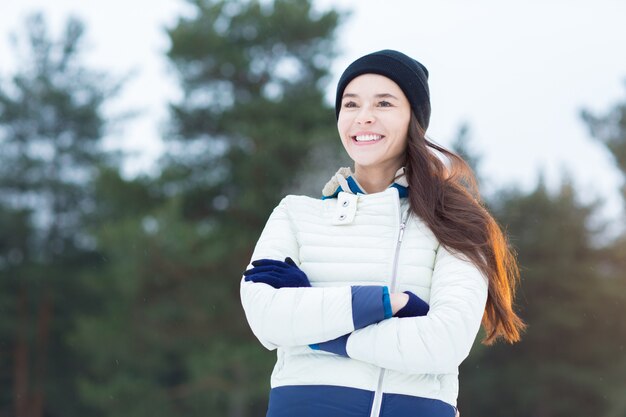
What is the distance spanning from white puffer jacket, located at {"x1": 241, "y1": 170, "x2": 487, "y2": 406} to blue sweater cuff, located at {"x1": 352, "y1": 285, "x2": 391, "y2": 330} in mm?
15

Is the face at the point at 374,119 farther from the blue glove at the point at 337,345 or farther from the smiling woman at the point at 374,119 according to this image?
the blue glove at the point at 337,345

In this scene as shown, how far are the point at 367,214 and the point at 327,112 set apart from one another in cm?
1361

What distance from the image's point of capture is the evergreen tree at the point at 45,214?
18000mm

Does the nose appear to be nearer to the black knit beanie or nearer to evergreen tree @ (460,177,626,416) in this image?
the black knit beanie

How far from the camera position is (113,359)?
1552 cm

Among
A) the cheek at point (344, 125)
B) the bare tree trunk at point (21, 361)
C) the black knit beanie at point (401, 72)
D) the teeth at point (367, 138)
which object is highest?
the black knit beanie at point (401, 72)

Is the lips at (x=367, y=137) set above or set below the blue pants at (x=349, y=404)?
above

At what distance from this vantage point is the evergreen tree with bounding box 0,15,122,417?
18.0m

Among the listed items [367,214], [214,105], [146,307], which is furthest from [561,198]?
[367,214]

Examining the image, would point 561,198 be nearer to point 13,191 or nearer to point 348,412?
point 13,191

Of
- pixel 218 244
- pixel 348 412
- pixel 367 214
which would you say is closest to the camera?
pixel 348 412

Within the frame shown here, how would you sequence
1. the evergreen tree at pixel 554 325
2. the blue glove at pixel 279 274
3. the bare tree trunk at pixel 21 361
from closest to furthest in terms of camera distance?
the blue glove at pixel 279 274, the bare tree trunk at pixel 21 361, the evergreen tree at pixel 554 325

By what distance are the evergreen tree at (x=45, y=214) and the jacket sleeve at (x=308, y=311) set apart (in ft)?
55.2

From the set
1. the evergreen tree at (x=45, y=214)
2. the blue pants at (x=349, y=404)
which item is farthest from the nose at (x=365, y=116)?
the evergreen tree at (x=45, y=214)
